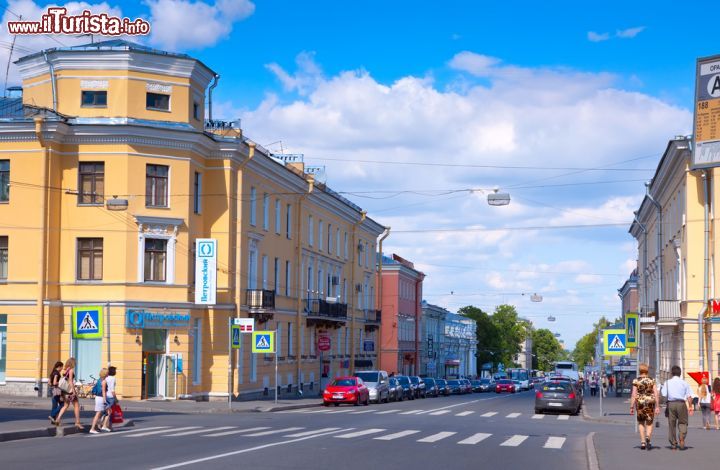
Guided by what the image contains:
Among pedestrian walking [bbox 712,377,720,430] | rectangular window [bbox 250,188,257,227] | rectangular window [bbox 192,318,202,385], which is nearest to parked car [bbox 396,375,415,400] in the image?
rectangular window [bbox 250,188,257,227]

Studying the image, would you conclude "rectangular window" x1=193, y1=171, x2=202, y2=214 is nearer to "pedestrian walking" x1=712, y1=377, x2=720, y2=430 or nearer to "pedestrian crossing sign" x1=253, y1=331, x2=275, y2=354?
"pedestrian crossing sign" x1=253, y1=331, x2=275, y2=354

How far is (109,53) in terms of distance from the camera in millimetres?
39531

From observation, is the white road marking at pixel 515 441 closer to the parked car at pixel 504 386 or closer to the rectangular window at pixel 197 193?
the rectangular window at pixel 197 193

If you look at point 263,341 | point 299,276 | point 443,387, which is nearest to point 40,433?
point 263,341

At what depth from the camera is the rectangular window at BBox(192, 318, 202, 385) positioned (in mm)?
42156

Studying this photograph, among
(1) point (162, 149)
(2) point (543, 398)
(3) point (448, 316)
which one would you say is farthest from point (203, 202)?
(3) point (448, 316)

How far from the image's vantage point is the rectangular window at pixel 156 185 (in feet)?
133

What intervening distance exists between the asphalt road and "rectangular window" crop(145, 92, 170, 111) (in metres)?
15.2

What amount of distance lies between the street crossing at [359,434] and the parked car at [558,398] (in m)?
16.0

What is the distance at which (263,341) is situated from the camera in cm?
3953

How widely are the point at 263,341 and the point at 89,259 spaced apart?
8.05 meters

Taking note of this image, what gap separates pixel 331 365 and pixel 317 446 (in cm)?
4291

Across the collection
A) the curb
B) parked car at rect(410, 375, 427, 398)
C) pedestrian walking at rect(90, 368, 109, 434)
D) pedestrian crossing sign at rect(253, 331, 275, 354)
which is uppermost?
pedestrian crossing sign at rect(253, 331, 275, 354)

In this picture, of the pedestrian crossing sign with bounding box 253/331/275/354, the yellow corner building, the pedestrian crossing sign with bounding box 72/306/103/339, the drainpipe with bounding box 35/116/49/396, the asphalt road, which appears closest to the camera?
the asphalt road
